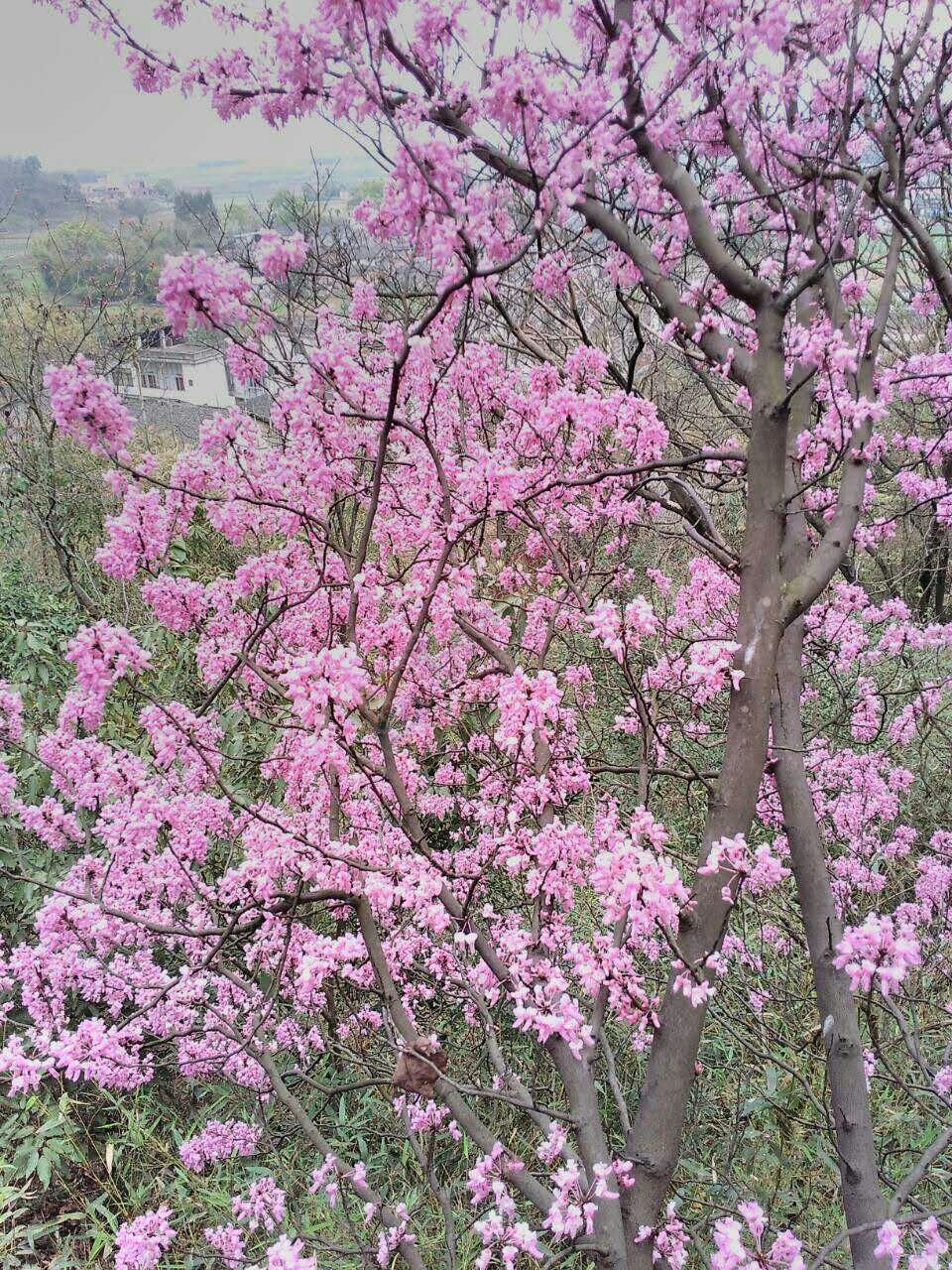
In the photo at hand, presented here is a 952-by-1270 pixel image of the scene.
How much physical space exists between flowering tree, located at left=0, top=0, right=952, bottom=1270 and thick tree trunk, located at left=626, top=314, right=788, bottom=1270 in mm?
10

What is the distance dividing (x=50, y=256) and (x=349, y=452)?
27.4 ft

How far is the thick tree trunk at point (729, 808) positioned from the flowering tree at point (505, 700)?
1 cm

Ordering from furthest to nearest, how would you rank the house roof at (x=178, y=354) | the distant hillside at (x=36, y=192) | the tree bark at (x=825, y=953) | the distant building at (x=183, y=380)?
the distant building at (x=183, y=380) < the house roof at (x=178, y=354) < the distant hillside at (x=36, y=192) < the tree bark at (x=825, y=953)

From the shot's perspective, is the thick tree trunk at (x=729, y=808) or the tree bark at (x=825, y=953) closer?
the thick tree trunk at (x=729, y=808)

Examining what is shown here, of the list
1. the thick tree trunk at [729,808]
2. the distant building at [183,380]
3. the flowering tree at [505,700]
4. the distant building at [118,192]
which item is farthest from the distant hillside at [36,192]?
the thick tree trunk at [729,808]

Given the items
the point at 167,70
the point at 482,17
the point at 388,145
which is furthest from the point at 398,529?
the point at 482,17

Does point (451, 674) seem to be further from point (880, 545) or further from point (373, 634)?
point (880, 545)

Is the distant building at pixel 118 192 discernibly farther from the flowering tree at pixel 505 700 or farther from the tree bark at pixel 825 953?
the tree bark at pixel 825 953

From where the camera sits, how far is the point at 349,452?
2.59 metres

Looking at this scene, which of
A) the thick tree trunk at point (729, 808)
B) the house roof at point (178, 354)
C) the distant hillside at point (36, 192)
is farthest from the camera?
the house roof at point (178, 354)

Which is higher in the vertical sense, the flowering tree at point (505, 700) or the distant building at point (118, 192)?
the distant building at point (118, 192)

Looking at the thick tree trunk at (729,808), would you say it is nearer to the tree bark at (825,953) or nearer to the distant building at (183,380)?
the tree bark at (825,953)

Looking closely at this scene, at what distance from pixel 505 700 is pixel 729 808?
2.12ft

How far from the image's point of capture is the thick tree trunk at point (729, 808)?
1.85 meters
